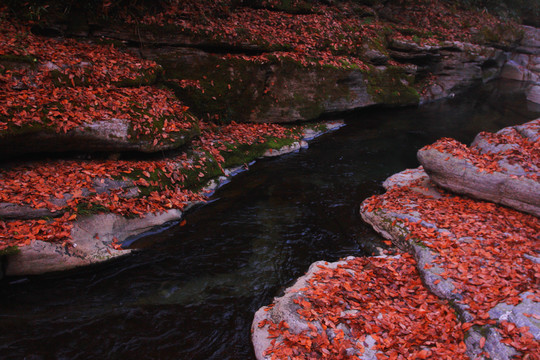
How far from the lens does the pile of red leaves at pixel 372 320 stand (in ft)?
12.8

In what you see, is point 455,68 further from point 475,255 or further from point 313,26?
point 475,255

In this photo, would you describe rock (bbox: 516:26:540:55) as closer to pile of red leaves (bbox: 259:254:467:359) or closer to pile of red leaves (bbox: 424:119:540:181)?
pile of red leaves (bbox: 424:119:540:181)

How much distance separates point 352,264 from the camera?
5.71m

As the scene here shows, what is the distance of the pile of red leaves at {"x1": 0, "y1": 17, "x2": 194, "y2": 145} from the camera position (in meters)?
6.27

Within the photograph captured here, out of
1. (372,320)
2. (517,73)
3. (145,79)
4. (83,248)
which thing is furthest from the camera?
(517,73)

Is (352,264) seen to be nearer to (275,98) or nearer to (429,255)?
(429,255)

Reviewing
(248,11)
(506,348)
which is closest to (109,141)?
(506,348)

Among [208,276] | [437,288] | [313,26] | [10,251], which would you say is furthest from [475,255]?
[313,26]

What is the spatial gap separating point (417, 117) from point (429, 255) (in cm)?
1271

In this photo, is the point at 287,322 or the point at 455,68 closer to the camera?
the point at 287,322

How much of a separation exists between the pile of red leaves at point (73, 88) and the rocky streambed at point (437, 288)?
5.44m

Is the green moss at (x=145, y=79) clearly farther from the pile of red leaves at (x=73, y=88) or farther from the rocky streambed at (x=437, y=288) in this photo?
the rocky streambed at (x=437, y=288)

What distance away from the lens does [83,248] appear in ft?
18.1

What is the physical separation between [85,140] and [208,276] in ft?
13.0
